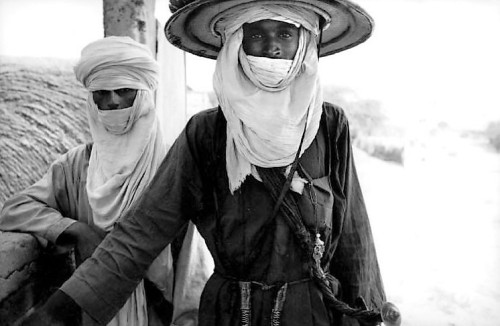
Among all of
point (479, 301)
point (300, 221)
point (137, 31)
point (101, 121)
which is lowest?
point (479, 301)

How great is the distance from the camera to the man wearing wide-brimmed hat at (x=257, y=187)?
4.99 ft

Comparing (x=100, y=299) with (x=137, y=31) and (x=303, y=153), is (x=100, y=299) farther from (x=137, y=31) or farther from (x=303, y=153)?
(x=137, y=31)

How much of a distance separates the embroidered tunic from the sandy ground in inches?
100.0

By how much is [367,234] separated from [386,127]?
247 cm

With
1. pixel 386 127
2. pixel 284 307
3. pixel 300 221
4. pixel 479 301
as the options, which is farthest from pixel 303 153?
pixel 479 301

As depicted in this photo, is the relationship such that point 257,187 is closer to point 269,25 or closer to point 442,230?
point 269,25

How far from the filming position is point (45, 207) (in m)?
2.03

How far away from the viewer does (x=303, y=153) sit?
1.62 metres

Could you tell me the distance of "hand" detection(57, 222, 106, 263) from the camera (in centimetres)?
191

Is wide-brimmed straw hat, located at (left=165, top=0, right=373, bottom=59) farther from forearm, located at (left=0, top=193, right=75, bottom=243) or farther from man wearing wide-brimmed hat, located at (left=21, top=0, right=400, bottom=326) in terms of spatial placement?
forearm, located at (left=0, top=193, right=75, bottom=243)

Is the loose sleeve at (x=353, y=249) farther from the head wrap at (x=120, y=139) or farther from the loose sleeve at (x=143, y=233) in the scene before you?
the head wrap at (x=120, y=139)

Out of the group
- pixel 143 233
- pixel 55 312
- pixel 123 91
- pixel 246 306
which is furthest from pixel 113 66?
pixel 246 306

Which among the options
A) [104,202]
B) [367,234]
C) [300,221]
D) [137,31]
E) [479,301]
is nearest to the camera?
[300,221]

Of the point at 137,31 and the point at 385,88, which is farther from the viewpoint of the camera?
the point at 385,88
